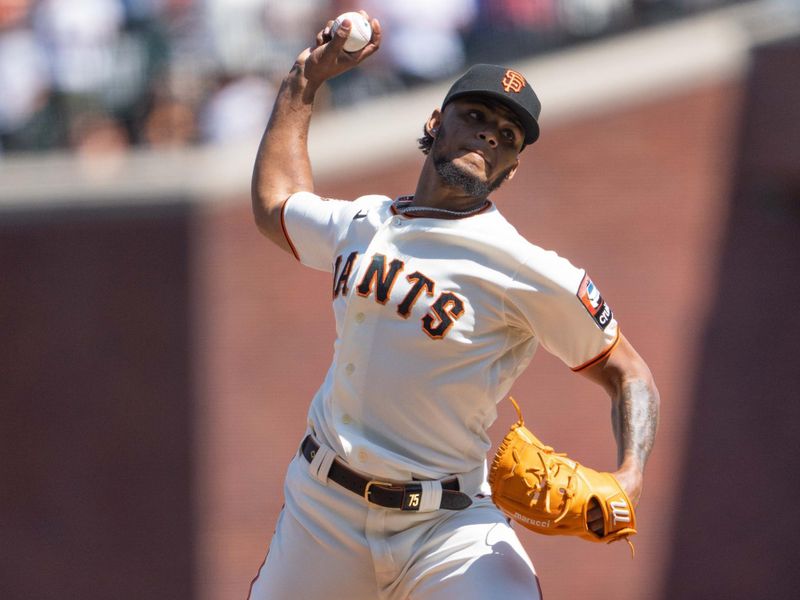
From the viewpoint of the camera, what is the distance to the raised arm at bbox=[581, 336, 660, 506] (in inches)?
139

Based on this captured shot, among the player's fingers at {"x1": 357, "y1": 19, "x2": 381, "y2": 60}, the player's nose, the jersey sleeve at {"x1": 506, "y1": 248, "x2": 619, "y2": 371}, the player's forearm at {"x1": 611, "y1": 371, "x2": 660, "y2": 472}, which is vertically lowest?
the player's forearm at {"x1": 611, "y1": 371, "x2": 660, "y2": 472}

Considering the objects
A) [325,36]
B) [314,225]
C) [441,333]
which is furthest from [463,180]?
[325,36]

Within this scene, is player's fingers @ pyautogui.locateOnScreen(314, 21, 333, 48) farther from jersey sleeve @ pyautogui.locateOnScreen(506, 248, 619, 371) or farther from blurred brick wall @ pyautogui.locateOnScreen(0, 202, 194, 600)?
blurred brick wall @ pyautogui.locateOnScreen(0, 202, 194, 600)

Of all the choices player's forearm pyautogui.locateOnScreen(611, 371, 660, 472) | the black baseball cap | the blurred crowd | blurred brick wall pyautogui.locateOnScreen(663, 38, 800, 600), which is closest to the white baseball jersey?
player's forearm pyautogui.locateOnScreen(611, 371, 660, 472)

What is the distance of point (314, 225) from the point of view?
4.05 m

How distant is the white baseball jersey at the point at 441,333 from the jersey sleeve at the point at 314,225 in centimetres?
20

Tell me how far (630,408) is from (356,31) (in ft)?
5.07

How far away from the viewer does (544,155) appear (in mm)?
9586

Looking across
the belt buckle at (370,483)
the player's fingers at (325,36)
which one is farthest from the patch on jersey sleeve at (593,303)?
the player's fingers at (325,36)

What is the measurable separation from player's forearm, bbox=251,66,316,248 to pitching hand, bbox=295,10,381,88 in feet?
0.12

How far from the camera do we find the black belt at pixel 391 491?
12.0 ft

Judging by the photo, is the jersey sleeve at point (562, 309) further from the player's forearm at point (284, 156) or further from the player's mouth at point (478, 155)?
the player's forearm at point (284, 156)

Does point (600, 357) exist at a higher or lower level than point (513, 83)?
lower

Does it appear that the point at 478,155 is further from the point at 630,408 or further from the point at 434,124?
the point at 630,408
